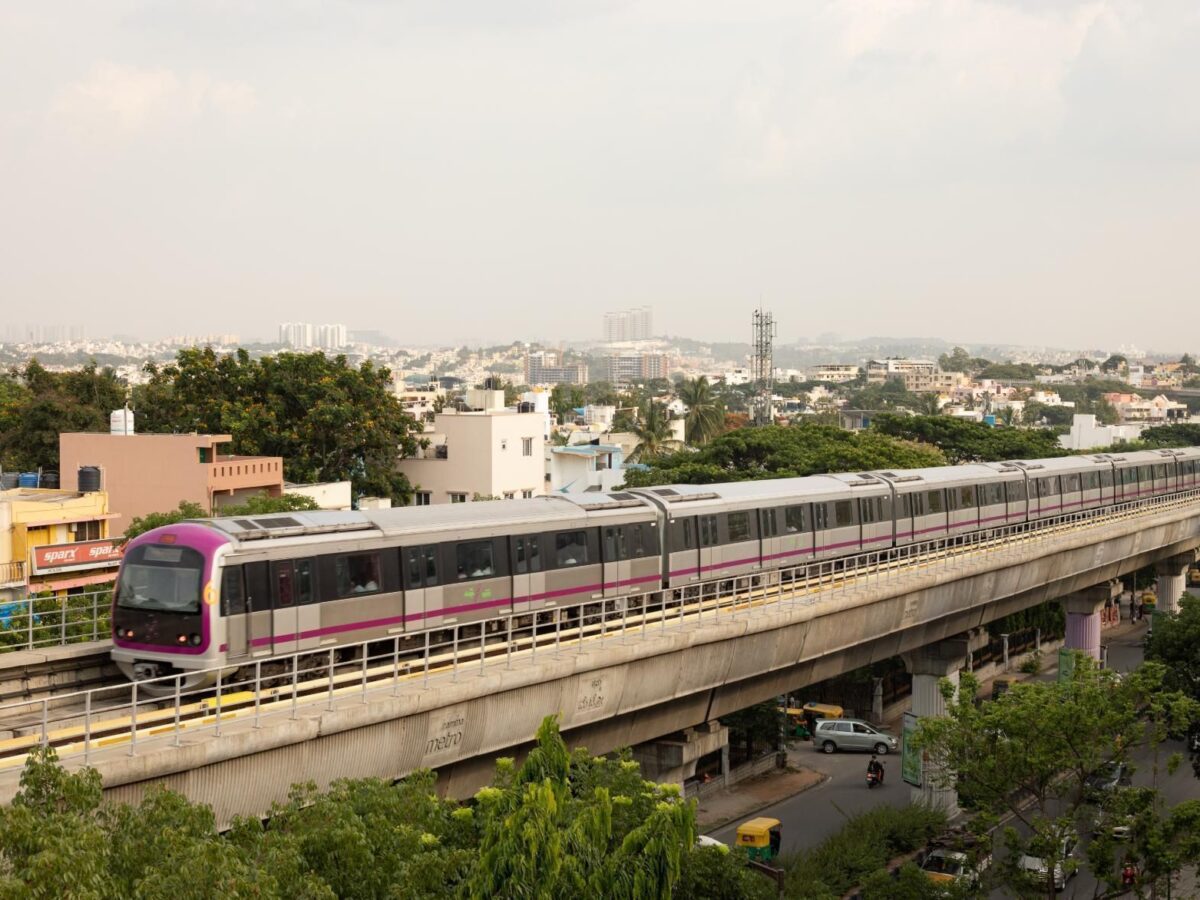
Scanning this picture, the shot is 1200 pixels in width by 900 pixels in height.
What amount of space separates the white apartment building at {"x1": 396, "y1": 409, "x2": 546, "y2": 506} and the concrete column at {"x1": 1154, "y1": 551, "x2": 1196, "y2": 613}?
28.5 meters

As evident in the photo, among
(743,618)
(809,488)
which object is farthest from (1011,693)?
(809,488)

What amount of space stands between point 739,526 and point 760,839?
7494 mm

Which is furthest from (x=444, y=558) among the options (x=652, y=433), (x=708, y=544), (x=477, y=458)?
(x=652, y=433)

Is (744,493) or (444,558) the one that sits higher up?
(744,493)

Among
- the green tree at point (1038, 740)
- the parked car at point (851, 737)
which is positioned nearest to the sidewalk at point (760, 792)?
the parked car at point (851, 737)

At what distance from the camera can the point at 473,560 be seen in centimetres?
2259

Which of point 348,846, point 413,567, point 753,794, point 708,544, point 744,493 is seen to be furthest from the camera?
point 753,794

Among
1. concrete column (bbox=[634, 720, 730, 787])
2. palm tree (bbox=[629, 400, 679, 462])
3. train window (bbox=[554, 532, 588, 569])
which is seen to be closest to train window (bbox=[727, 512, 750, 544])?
train window (bbox=[554, 532, 588, 569])

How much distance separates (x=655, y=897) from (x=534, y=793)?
1294mm

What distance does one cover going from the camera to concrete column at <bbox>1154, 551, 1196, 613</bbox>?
56.9 m

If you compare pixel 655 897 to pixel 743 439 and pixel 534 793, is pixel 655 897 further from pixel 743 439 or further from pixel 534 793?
pixel 743 439

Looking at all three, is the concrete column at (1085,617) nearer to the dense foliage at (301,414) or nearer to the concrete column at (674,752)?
the concrete column at (674,752)

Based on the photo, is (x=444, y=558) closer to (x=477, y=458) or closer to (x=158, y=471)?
(x=158, y=471)

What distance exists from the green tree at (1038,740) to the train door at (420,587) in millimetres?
9309
